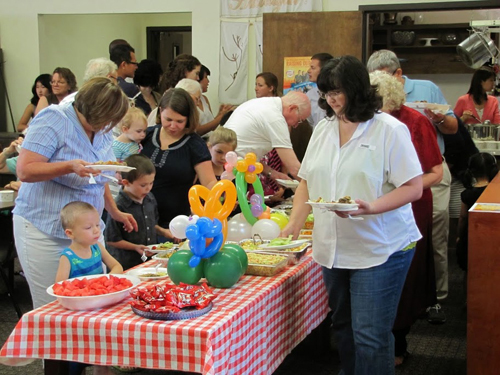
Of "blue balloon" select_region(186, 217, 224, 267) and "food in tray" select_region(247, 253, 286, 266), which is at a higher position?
"blue balloon" select_region(186, 217, 224, 267)

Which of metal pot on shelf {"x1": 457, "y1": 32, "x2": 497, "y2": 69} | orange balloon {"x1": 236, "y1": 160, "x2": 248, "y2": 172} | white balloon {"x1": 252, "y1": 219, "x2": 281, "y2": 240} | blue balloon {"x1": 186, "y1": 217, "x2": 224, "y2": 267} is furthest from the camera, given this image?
metal pot on shelf {"x1": 457, "y1": 32, "x2": 497, "y2": 69}

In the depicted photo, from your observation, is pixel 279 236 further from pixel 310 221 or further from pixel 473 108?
pixel 473 108

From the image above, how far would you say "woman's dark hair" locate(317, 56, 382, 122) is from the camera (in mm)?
2500

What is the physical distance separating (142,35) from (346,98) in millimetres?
8663

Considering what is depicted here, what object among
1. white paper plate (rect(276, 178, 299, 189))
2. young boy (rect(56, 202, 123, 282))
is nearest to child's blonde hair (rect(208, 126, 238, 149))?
white paper plate (rect(276, 178, 299, 189))

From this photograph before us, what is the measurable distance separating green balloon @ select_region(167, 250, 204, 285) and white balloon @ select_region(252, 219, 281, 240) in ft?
2.46

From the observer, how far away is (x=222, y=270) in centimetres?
252

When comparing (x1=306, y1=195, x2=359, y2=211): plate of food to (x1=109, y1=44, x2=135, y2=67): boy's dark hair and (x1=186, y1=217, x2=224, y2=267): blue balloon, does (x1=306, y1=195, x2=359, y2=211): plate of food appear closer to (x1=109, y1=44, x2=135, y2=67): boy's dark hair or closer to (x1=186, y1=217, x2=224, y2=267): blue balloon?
(x1=186, y1=217, x2=224, y2=267): blue balloon

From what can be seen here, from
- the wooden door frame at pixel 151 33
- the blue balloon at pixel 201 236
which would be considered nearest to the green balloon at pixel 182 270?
the blue balloon at pixel 201 236

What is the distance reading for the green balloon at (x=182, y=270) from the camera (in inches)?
99.3

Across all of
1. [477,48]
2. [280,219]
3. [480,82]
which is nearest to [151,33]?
[480,82]

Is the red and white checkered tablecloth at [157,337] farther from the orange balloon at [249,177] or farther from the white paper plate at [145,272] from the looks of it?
the orange balloon at [249,177]

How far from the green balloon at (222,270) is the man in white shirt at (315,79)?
9.05ft

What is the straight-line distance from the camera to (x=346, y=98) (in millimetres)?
2531
